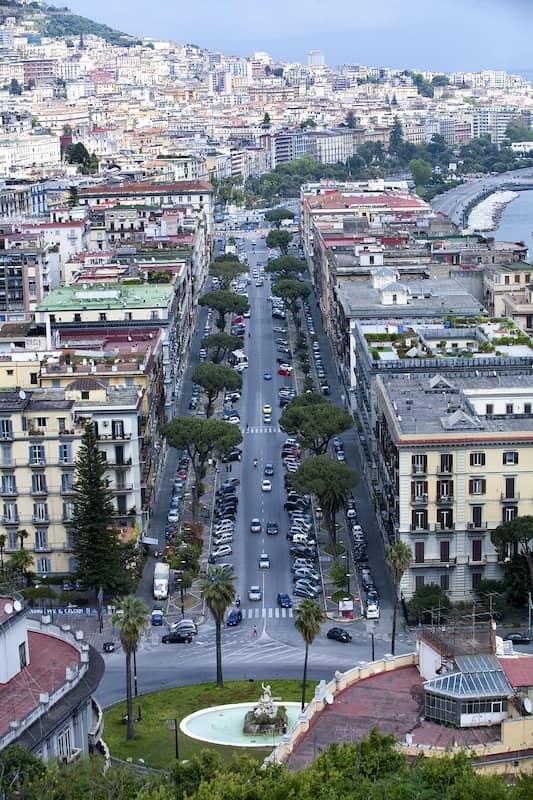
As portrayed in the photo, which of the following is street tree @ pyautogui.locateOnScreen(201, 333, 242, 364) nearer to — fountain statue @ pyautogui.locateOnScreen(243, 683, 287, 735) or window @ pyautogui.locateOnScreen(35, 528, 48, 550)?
window @ pyautogui.locateOnScreen(35, 528, 48, 550)

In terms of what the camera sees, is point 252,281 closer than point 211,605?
No

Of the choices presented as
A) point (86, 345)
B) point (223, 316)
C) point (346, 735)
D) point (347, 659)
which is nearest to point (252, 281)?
point (223, 316)

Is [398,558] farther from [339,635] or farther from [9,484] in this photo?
A: [9,484]

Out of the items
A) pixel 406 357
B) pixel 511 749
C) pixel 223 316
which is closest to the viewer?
pixel 511 749

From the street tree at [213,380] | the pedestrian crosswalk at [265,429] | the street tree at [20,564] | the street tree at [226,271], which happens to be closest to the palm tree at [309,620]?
the street tree at [20,564]

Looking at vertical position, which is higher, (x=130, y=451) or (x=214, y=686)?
(x=130, y=451)

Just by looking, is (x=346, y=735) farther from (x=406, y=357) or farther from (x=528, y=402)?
(x=406, y=357)

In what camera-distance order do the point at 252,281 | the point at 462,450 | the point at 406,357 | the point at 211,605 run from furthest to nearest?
1. the point at 252,281
2. the point at 406,357
3. the point at 462,450
4. the point at 211,605
